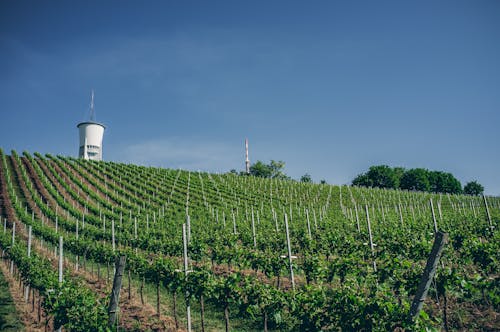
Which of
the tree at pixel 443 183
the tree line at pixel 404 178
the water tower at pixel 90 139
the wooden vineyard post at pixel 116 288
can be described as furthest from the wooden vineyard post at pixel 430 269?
the tree at pixel 443 183

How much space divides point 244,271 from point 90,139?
220 ft

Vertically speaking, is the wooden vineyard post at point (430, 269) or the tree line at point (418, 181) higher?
the tree line at point (418, 181)

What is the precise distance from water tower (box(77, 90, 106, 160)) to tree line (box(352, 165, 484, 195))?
74.8 m

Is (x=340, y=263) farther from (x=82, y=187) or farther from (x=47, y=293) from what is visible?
(x=82, y=187)

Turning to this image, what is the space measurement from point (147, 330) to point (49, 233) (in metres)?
14.4

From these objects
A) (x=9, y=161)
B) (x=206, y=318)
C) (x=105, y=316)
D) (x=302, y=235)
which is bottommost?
(x=206, y=318)

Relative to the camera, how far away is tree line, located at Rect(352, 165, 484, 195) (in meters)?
95.2

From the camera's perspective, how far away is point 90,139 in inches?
2783

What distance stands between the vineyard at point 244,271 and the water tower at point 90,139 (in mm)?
37543

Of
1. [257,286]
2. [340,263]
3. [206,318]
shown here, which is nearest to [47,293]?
[206,318]

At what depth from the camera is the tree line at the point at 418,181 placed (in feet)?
312

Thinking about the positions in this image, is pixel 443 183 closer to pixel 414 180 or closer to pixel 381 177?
pixel 414 180

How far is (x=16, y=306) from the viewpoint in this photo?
11766mm

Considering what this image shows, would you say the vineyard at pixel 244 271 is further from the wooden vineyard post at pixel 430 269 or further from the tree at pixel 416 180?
the tree at pixel 416 180
